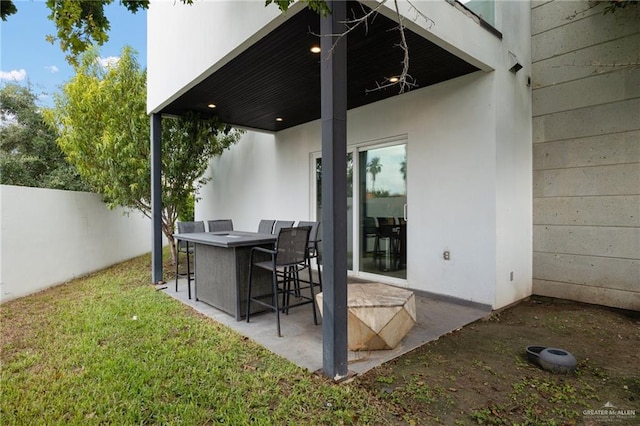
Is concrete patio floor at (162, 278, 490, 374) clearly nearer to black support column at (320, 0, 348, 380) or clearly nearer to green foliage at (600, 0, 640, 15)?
black support column at (320, 0, 348, 380)

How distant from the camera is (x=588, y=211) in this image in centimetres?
424

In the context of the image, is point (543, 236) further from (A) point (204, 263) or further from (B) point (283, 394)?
(A) point (204, 263)

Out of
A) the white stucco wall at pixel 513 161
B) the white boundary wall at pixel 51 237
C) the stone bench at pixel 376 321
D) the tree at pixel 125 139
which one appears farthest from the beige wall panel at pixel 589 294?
the white boundary wall at pixel 51 237

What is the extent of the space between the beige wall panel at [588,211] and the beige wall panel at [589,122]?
82 centimetres

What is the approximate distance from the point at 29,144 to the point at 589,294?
1458cm

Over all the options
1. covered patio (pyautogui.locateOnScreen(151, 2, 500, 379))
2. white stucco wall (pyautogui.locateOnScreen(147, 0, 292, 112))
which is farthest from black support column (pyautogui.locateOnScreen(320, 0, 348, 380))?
white stucco wall (pyautogui.locateOnScreen(147, 0, 292, 112))

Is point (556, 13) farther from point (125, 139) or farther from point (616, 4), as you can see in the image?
point (125, 139)

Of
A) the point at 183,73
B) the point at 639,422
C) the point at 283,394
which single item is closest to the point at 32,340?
the point at 283,394

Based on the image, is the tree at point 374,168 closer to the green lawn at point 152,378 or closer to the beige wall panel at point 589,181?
the beige wall panel at point 589,181

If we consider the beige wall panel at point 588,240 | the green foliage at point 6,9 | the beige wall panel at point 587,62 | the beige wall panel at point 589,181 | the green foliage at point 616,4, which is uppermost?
the green foliage at point 616,4

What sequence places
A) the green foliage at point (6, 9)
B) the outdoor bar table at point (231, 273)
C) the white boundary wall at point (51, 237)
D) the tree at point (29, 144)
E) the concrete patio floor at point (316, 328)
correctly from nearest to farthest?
the green foliage at point (6, 9)
the concrete patio floor at point (316, 328)
the outdoor bar table at point (231, 273)
the white boundary wall at point (51, 237)
the tree at point (29, 144)

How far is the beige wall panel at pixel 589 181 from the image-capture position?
394 centimetres

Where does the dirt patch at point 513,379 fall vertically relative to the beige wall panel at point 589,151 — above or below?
below

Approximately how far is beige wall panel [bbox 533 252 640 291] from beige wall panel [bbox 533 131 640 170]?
119 centimetres
